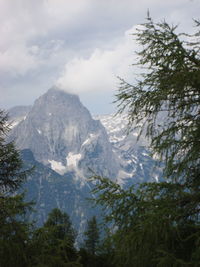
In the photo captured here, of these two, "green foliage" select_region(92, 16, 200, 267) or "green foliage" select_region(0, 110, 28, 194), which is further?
"green foliage" select_region(0, 110, 28, 194)

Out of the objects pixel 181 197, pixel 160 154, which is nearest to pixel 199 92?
pixel 160 154

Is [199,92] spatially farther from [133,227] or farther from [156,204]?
[133,227]

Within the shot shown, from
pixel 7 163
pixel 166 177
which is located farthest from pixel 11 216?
pixel 166 177

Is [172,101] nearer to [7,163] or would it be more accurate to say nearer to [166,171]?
[166,171]

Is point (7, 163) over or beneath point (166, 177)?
over

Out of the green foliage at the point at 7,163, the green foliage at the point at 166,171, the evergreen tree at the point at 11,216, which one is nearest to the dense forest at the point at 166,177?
the green foliage at the point at 166,171

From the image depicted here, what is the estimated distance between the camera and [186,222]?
18.7 feet

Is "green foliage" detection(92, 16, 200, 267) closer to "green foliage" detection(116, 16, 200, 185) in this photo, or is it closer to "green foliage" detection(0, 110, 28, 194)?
"green foliage" detection(116, 16, 200, 185)

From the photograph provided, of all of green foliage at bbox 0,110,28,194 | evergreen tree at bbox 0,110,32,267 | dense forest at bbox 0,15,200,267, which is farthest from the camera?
green foliage at bbox 0,110,28,194

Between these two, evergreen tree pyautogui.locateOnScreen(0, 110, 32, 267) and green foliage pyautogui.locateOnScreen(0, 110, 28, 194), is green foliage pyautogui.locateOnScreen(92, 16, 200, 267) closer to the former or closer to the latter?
evergreen tree pyautogui.locateOnScreen(0, 110, 32, 267)

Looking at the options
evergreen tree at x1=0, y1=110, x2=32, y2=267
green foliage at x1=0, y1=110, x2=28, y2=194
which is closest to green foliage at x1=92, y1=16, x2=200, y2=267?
evergreen tree at x1=0, y1=110, x2=32, y2=267

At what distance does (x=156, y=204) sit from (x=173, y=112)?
1783 millimetres

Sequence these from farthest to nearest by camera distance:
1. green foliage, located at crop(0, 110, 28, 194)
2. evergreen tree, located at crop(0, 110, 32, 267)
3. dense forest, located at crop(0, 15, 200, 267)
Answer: green foliage, located at crop(0, 110, 28, 194) < evergreen tree, located at crop(0, 110, 32, 267) < dense forest, located at crop(0, 15, 200, 267)

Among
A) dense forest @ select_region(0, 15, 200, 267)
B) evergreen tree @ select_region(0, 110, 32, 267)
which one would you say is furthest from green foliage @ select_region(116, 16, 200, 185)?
evergreen tree @ select_region(0, 110, 32, 267)
